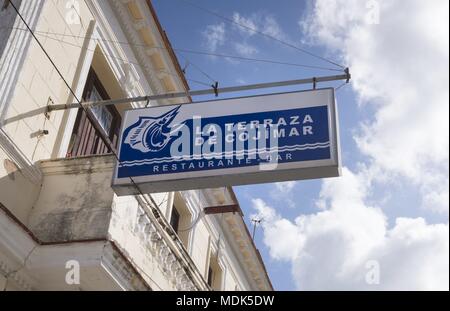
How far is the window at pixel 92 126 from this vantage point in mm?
9352

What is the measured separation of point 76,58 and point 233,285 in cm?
1026

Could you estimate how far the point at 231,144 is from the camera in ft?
20.7

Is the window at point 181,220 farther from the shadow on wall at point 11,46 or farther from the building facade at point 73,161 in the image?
the shadow on wall at point 11,46

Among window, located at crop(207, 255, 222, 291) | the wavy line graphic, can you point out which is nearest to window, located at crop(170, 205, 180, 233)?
window, located at crop(207, 255, 222, 291)

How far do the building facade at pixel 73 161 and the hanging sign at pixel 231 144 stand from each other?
965mm

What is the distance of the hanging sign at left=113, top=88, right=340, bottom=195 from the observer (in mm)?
6086

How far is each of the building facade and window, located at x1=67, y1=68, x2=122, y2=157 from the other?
22mm

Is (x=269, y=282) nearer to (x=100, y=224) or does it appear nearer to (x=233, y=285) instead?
(x=233, y=285)

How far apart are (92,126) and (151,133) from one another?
347cm

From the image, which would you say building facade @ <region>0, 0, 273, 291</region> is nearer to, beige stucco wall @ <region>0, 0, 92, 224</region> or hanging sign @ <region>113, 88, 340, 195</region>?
beige stucco wall @ <region>0, 0, 92, 224</region>

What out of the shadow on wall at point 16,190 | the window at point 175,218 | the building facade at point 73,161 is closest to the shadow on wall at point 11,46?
the building facade at point 73,161

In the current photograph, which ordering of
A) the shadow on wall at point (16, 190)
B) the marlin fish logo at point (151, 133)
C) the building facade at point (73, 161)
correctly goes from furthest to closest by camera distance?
the shadow on wall at point (16, 190) < the building facade at point (73, 161) < the marlin fish logo at point (151, 133)
